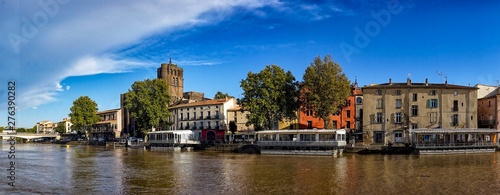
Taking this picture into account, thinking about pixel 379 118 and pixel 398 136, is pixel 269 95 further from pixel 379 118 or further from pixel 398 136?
pixel 398 136

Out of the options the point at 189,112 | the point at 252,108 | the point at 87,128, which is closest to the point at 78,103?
the point at 87,128

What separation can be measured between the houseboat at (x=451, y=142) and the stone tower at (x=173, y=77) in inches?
3743

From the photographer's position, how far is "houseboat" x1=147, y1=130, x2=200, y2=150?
3157 inches

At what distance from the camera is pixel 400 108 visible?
2694 inches

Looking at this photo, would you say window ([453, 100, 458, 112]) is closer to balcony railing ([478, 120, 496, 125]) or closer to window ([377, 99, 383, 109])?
balcony railing ([478, 120, 496, 125])

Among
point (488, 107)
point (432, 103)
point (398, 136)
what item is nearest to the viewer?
point (432, 103)

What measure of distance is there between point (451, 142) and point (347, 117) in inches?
935

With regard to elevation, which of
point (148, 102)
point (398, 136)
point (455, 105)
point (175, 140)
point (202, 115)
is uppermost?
point (148, 102)

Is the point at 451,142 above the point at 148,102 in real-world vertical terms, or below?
below

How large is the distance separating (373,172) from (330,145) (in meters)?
20.8

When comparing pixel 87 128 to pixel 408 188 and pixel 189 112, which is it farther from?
pixel 408 188

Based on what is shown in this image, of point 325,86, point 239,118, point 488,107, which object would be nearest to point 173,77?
point 239,118

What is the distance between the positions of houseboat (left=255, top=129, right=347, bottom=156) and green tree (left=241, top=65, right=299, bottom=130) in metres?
4.70

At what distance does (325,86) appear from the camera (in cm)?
6419
